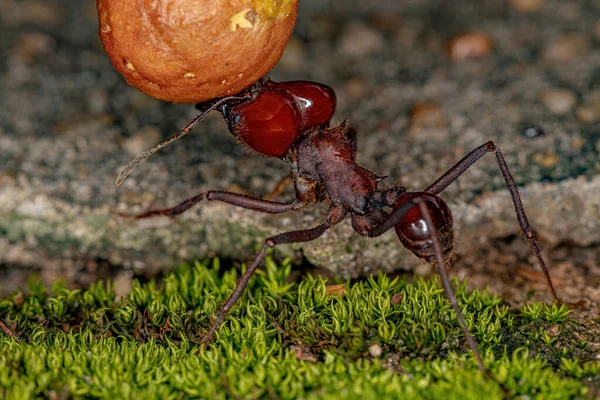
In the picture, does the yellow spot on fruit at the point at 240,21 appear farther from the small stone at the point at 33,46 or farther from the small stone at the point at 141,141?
the small stone at the point at 33,46

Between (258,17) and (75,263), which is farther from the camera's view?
(75,263)

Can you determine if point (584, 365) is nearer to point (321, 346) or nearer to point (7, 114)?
point (321, 346)

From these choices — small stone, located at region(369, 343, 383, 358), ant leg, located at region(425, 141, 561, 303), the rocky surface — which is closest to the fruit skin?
the rocky surface

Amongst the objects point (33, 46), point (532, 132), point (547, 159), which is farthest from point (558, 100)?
point (33, 46)

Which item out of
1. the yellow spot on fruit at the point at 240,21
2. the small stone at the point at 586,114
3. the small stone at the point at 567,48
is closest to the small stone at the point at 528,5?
the small stone at the point at 567,48

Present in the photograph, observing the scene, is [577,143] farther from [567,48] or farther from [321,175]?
[321,175]

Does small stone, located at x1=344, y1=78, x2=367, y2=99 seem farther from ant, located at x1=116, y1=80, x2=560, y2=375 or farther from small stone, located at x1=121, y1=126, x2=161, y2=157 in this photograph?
small stone, located at x1=121, y1=126, x2=161, y2=157

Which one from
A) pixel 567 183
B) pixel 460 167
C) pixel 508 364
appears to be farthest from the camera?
pixel 567 183

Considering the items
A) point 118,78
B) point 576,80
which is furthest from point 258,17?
point 576,80
